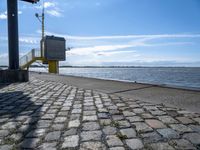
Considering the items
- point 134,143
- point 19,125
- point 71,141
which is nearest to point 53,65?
point 19,125

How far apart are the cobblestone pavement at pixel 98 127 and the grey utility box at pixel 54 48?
2417cm

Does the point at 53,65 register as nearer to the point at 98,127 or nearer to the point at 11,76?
the point at 11,76

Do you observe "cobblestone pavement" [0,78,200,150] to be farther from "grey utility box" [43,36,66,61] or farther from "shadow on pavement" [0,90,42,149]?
"grey utility box" [43,36,66,61]

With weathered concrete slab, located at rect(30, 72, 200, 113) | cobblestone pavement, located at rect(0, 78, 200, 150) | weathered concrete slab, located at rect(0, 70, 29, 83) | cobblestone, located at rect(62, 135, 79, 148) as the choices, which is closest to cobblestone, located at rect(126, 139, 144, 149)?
cobblestone pavement, located at rect(0, 78, 200, 150)

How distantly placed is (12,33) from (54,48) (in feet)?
55.6

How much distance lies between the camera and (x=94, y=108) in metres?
5.33

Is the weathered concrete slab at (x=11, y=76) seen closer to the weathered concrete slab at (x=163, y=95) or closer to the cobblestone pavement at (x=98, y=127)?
the weathered concrete slab at (x=163, y=95)

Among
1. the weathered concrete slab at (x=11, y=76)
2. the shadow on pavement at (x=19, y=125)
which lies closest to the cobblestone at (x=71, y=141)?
the shadow on pavement at (x=19, y=125)

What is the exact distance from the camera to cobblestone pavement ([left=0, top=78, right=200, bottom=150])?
3.11 metres

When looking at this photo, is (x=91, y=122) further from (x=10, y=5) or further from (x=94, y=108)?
(x=10, y=5)

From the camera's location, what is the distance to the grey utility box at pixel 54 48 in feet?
95.1

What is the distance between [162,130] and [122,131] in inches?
24.9

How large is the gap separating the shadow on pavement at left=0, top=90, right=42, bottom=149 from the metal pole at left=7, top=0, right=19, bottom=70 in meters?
7.57

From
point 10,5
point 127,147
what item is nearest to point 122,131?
point 127,147
